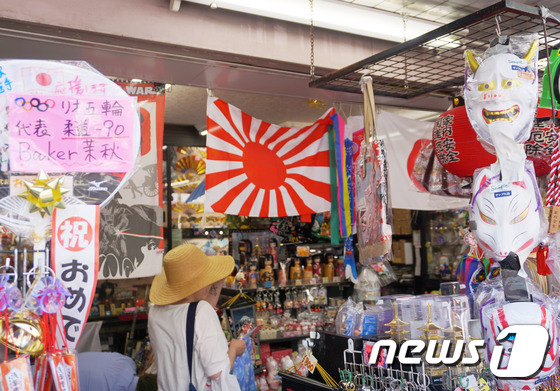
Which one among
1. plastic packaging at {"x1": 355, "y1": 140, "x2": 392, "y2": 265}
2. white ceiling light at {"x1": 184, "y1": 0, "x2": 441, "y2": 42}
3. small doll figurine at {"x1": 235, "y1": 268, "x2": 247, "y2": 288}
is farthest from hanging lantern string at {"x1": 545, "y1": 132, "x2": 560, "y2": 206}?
small doll figurine at {"x1": 235, "y1": 268, "x2": 247, "y2": 288}

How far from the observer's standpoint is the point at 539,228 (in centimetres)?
208

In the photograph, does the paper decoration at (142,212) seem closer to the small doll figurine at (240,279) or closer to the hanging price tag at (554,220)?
the small doll figurine at (240,279)

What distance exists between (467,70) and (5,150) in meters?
1.87

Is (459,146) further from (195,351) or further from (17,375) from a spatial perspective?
(17,375)

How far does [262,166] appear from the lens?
4.18 m

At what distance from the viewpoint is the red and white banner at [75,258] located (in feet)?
5.89

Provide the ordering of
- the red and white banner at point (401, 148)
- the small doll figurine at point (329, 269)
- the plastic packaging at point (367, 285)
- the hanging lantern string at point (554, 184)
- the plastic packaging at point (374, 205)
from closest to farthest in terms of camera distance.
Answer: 1. the hanging lantern string at point (554, 184)
2. the plastic packaging at point (374, 205)
3. the red and white banner at point (401, 148)
4. the plastic packaging at point (367, 285)
5. the small doll figurine at point (329, 269)

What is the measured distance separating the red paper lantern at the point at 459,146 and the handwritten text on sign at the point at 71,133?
5.95 feet

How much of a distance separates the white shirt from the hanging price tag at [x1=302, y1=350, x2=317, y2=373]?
18.6 inches

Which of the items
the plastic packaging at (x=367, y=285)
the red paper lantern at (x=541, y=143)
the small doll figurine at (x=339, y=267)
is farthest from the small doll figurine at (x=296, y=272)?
the red paper lantern at (x=541, y=143)

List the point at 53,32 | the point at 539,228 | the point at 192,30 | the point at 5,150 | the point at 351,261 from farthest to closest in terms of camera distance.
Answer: the point at 351,261
the point at 192,30
the point at 53,32
the point at 539,228
the point at 5,150

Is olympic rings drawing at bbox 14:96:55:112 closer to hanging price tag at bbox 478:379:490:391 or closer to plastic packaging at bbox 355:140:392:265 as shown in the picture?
plastic packaging at bbox 355:140:392:265

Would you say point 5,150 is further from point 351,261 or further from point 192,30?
point 351,261

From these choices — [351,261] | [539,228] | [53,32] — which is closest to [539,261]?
[539,228]
